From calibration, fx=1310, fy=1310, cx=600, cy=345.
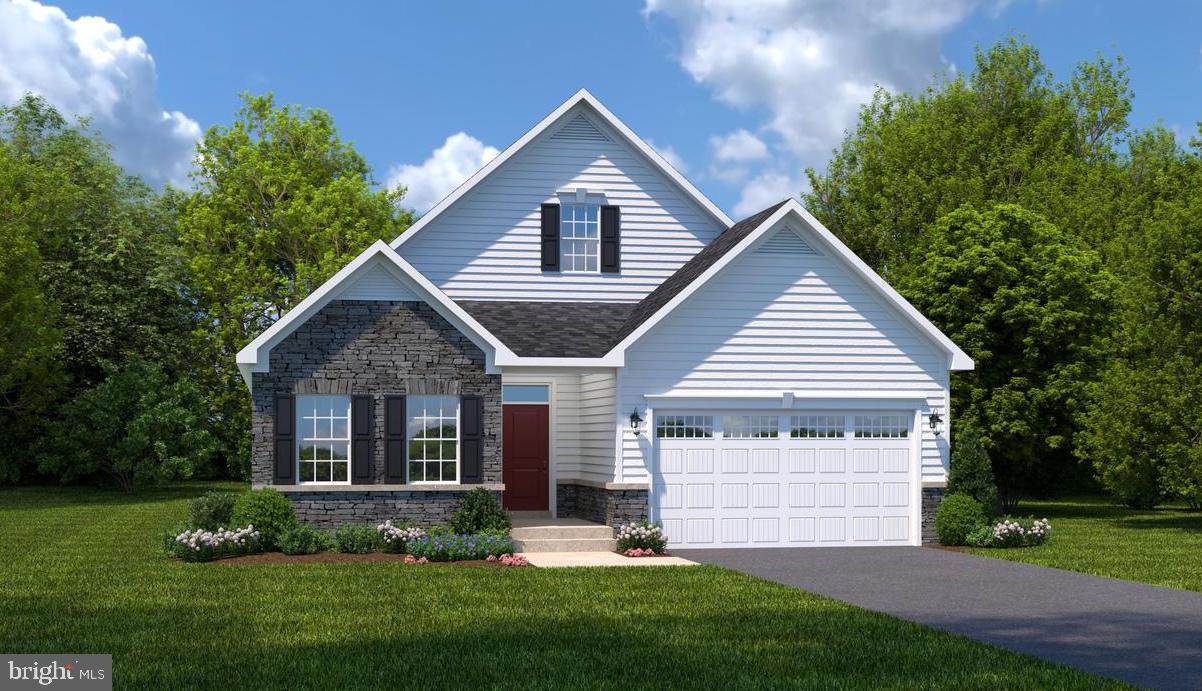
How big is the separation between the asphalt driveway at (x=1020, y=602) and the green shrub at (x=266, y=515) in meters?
6.71

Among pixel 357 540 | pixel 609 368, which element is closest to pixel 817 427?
pixel 609 368

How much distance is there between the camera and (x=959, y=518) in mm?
23594

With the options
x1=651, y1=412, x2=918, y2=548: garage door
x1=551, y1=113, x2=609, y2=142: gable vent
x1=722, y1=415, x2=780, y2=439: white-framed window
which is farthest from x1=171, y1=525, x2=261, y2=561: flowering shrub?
x1=551, y1=113, x2=609, y2=142: gable vent

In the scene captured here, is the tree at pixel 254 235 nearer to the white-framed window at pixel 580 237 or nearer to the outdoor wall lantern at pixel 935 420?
the white-framed window at pixel 580 237

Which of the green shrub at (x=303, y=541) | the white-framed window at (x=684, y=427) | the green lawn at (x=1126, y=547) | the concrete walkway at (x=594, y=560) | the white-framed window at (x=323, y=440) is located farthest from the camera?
the white-framed window at (x=684, y=427)

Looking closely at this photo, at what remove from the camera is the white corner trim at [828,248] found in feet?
74.9

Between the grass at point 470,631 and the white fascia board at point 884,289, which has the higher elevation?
the white fascia board at point 884,289

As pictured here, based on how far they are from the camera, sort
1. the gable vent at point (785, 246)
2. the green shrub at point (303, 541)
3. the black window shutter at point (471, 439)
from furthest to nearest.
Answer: the gable vent at point (785, 246), the black window shutter at point (471, 439), the green shrub at point (303, 541)

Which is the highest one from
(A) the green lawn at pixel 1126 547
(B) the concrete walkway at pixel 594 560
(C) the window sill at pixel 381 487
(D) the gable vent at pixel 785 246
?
(D) the gable vent at pixel 785 246

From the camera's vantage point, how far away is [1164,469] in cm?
2939

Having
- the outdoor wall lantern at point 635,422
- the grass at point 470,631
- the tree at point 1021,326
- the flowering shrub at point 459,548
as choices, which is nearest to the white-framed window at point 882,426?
the outdoor wall lantern at point 635,422

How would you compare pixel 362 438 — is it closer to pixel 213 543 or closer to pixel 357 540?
pixel 357 540

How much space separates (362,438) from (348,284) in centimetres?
262

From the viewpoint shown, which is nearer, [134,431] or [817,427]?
[817,427]
